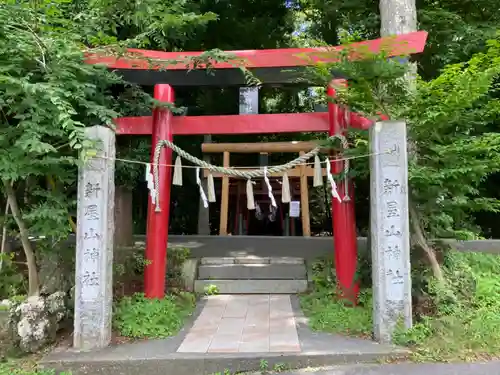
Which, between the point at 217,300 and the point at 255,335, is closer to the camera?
the point at 255,335

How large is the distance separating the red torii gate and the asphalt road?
5.37 feet

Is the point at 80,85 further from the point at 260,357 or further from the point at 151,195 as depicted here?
the point at 260,357

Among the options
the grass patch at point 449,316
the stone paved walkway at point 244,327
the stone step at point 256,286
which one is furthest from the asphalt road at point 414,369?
the stone step at point 256,286

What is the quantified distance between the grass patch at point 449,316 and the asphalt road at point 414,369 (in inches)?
5.1

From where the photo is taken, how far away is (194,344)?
4.80m

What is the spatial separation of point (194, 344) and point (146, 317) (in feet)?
2.77

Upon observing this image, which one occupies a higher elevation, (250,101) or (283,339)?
(250,101)

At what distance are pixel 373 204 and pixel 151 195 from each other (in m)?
3.03

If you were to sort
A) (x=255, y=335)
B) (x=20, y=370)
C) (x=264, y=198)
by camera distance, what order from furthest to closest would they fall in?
(x=264, y=198) < (x=255, y=335) < (x=20, y=370)

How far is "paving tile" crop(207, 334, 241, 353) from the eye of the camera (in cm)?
460

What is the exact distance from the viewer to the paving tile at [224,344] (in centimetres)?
460

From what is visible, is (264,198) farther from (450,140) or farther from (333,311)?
(450,140)

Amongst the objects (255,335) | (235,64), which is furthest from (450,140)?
(255,335)

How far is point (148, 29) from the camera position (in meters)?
5.76
